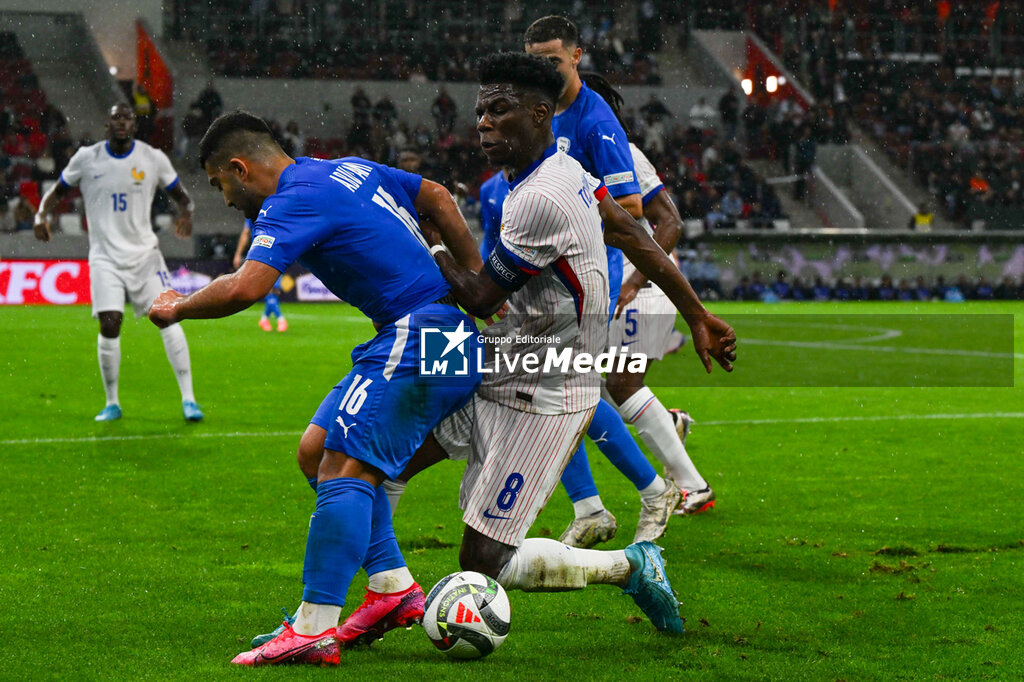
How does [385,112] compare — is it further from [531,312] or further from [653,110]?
[531,312]

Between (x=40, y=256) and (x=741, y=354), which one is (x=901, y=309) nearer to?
(x=741, y=354)

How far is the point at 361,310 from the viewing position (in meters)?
3.76

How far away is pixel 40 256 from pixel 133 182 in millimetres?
15719

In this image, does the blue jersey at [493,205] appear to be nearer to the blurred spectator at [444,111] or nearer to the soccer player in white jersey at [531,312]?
the soccer player in white jersey at [531,312]

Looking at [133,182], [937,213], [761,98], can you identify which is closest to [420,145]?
[761,98]

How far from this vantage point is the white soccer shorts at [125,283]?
351 inches

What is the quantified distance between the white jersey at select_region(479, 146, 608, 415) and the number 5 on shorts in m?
0.21

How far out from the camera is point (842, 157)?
34.0 meters

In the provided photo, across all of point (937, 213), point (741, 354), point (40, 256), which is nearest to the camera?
point (741, 354)

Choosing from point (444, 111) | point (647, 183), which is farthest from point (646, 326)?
point (444, 111)

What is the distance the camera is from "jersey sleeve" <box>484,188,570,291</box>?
3471 mm

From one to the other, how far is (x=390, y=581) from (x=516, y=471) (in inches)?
26.3

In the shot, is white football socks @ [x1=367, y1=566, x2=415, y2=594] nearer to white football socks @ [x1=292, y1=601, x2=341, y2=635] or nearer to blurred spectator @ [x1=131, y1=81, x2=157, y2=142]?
white football socks @ [x1=292, y1=601, x2=341, y2=635]

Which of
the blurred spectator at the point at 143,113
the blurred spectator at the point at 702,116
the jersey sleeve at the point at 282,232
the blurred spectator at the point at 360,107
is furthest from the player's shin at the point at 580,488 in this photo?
the blurred spectator at the point at 702,116
